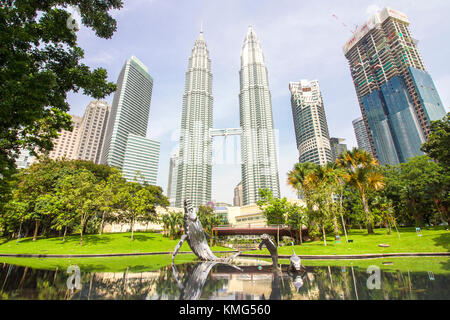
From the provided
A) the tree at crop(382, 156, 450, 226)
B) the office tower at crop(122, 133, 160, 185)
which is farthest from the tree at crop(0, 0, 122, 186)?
the office tower at crop(122, 133, 160, 185)

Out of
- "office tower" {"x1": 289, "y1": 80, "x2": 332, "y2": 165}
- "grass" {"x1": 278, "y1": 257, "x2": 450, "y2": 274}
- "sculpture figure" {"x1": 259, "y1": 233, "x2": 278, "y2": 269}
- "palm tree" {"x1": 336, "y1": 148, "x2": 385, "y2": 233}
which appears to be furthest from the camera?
"office tower" {"x1": 289, "y1": 80, "x2": 332, "y2": 165}

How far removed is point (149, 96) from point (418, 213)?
190m

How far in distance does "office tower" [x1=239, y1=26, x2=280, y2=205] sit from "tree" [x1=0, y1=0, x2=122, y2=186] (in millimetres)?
112673

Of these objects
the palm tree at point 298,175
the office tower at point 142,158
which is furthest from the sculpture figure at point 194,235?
the office tower at point 142,158

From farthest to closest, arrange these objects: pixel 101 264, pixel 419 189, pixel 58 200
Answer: pixel 419 189 < pixel 58 200 < pixel 101 264

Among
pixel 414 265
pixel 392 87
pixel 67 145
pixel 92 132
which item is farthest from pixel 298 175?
pixel 67 145

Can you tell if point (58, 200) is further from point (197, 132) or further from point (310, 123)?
point (310, 123)

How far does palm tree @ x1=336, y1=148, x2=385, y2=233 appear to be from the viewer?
3023cm

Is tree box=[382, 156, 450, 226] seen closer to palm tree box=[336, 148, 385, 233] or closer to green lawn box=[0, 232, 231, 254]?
palm tree box=[336, 148, 385, 233]

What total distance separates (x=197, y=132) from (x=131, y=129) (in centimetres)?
5707

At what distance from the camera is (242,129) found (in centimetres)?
12519

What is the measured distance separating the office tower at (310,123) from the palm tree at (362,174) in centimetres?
10779

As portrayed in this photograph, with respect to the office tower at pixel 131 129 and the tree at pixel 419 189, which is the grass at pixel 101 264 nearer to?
the tree at pixel 419 189
